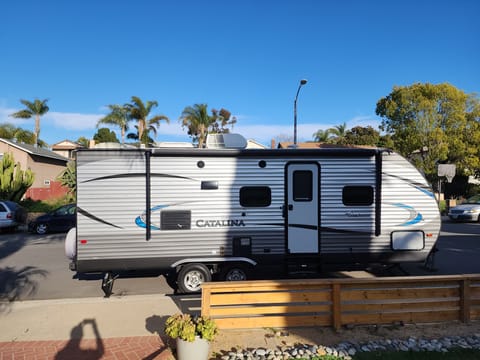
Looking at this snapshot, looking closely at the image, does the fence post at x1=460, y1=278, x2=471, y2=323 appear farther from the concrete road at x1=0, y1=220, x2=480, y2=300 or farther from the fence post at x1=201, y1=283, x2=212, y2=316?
the fence post at x1=201, y1=283, x2=212, y2=316

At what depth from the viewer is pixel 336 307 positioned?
5.02 m

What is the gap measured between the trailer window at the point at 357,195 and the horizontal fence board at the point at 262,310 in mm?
2720

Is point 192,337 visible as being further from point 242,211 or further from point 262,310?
point 242,211

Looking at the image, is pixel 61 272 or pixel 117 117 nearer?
pixel 61 272

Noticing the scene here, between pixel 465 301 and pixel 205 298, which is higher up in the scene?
pixel 205 298

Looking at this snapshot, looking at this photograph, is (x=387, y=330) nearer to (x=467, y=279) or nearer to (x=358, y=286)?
(x=358, y=286)

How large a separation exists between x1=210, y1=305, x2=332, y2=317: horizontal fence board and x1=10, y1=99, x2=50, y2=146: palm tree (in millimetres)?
44069

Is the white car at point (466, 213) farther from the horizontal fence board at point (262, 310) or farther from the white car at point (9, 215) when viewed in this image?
the white car at point (9, 215)

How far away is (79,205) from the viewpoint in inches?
256

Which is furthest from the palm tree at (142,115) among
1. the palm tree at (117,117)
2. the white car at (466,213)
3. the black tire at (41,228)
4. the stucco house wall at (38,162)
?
the white car at (466,213)

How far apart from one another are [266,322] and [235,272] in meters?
2.22

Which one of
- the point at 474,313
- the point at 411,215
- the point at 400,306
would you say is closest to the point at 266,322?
the point at 400,306

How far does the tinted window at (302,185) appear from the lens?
7.09 m

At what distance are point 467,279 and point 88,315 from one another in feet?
19.6
